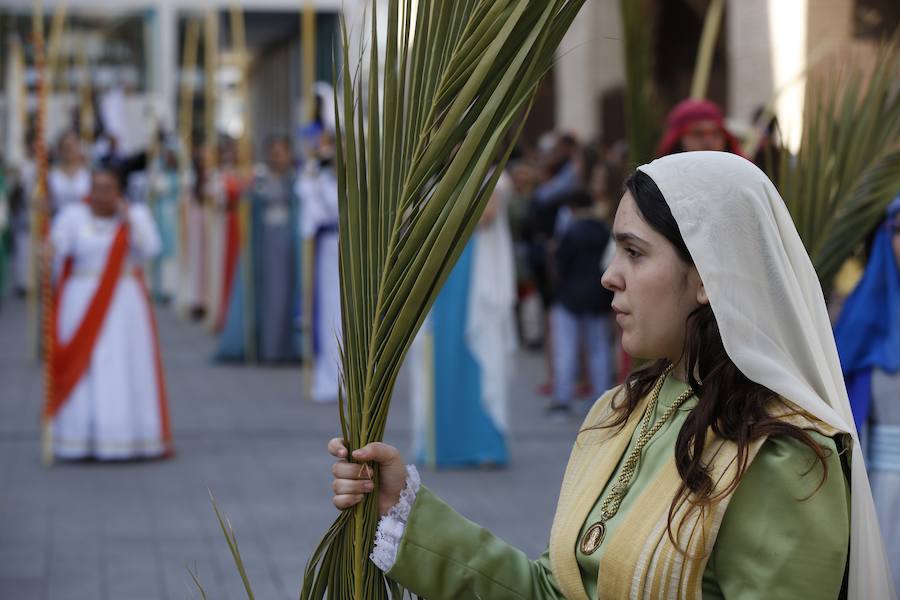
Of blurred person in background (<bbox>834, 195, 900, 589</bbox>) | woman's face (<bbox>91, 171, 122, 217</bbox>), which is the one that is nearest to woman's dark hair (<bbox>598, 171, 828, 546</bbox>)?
blurred person in background (<bbox>834, 195, 900, 589</bbox>)

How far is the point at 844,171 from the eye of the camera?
12.2 feet

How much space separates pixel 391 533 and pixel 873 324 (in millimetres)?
2737

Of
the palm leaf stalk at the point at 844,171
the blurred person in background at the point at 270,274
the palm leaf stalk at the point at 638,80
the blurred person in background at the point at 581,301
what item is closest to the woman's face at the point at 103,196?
the blurred person in background at the point at 581,301

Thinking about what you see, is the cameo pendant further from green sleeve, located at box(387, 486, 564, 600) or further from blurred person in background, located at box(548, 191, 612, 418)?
blurred person in background, located at box(548, 191, 612, 418)

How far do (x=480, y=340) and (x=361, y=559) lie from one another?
6069 mm

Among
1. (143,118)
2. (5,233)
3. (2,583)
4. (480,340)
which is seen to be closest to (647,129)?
(2,583)

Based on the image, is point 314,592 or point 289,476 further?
point 289,476

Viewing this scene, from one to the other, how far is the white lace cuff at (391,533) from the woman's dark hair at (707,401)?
0.46 meters

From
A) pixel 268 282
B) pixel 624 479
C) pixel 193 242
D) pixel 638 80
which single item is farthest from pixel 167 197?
pixel 624 479

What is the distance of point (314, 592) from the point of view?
7.48ft

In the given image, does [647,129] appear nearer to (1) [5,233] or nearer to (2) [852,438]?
(2) [852,438]

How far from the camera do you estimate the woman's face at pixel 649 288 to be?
2.07 m

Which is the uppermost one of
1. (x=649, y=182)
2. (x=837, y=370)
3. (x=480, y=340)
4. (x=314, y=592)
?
(x=649, y=182)

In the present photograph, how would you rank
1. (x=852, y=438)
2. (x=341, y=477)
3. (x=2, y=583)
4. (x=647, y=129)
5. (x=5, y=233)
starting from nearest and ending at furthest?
1. (x=852, y=438)
2. (x=341, y=477)
3. (x=647, y=129)
4. (x=2, y=583)
5. (x=5, y=233)
